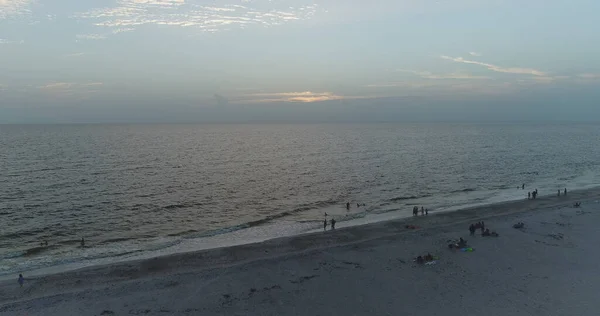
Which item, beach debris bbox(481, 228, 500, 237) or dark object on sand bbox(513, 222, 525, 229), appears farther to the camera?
dark object on sand bbox(513, 222, 525, 229)

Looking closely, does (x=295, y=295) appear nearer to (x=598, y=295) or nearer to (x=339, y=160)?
(x=598, y=295)

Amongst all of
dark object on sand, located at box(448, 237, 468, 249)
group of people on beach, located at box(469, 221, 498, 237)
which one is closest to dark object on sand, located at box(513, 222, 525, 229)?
group of people on beach, located at box(469, 221, 498, 237)

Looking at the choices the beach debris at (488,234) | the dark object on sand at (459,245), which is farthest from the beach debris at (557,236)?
the dark object on sand at (459,245)

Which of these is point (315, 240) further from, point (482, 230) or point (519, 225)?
point (519, 225)

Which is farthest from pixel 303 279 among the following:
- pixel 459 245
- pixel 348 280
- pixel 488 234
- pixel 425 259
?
pixel 488 234

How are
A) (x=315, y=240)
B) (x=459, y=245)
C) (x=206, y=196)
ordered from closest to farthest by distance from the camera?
(x=459, y=245)
(x=315, y=240)
(x=206, y=196)

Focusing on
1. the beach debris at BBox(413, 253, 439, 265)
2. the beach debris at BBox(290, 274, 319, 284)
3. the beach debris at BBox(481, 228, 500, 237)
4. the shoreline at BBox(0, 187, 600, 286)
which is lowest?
the shoreline at BBox(0, 187, 600, 286)

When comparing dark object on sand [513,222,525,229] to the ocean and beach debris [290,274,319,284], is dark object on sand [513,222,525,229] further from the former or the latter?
beach debris [290,274,319,284]
